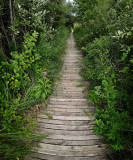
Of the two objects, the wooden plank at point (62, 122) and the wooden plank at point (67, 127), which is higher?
the wooden plank at point (62, 122)

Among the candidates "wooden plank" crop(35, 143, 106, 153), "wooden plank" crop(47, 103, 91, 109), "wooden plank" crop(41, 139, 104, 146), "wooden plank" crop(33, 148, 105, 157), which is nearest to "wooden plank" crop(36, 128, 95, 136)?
"wooden plank" crop(41, 139, 104, 146)

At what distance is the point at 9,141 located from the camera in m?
1.95

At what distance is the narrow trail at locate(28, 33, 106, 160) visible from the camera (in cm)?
215

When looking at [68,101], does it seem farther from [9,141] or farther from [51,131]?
[9,141]

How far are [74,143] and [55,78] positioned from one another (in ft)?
9.05

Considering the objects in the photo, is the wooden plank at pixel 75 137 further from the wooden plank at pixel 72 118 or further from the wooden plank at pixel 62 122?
the wooden plank at pixel 72 118

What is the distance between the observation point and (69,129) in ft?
8.77

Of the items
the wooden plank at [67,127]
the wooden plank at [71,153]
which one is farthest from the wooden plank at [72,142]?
the wooden plank at [67,127]

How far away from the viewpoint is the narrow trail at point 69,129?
2.15 meters

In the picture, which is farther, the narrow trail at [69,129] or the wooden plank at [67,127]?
the wooden plank at [67,127]

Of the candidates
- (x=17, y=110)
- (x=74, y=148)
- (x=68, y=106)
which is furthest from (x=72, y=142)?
(x=17, y=110)

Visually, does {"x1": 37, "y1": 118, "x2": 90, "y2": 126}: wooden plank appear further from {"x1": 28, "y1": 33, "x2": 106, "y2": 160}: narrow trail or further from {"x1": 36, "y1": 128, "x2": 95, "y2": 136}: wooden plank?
{"x1": 36, "y1": 128, "x2": 95, "y2": 136}: wooden plank

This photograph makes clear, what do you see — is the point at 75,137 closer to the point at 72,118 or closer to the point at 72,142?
the point at 72,142

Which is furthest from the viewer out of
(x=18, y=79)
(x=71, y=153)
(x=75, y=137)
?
(x=18, y=79)
